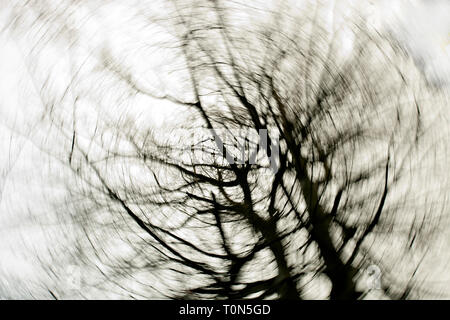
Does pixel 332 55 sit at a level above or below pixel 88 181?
above

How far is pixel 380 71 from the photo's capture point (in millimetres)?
433

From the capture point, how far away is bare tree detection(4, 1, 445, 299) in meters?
0.43

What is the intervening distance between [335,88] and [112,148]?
1.28 feet

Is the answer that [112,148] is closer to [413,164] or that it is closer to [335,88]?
[335,88]

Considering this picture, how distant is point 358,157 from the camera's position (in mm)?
434

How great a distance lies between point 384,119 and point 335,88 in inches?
3.8

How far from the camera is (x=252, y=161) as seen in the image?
46cm

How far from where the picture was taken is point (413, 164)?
17.0 inches

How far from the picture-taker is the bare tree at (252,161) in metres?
0.43

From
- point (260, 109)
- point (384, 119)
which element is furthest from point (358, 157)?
point (260, 109)
